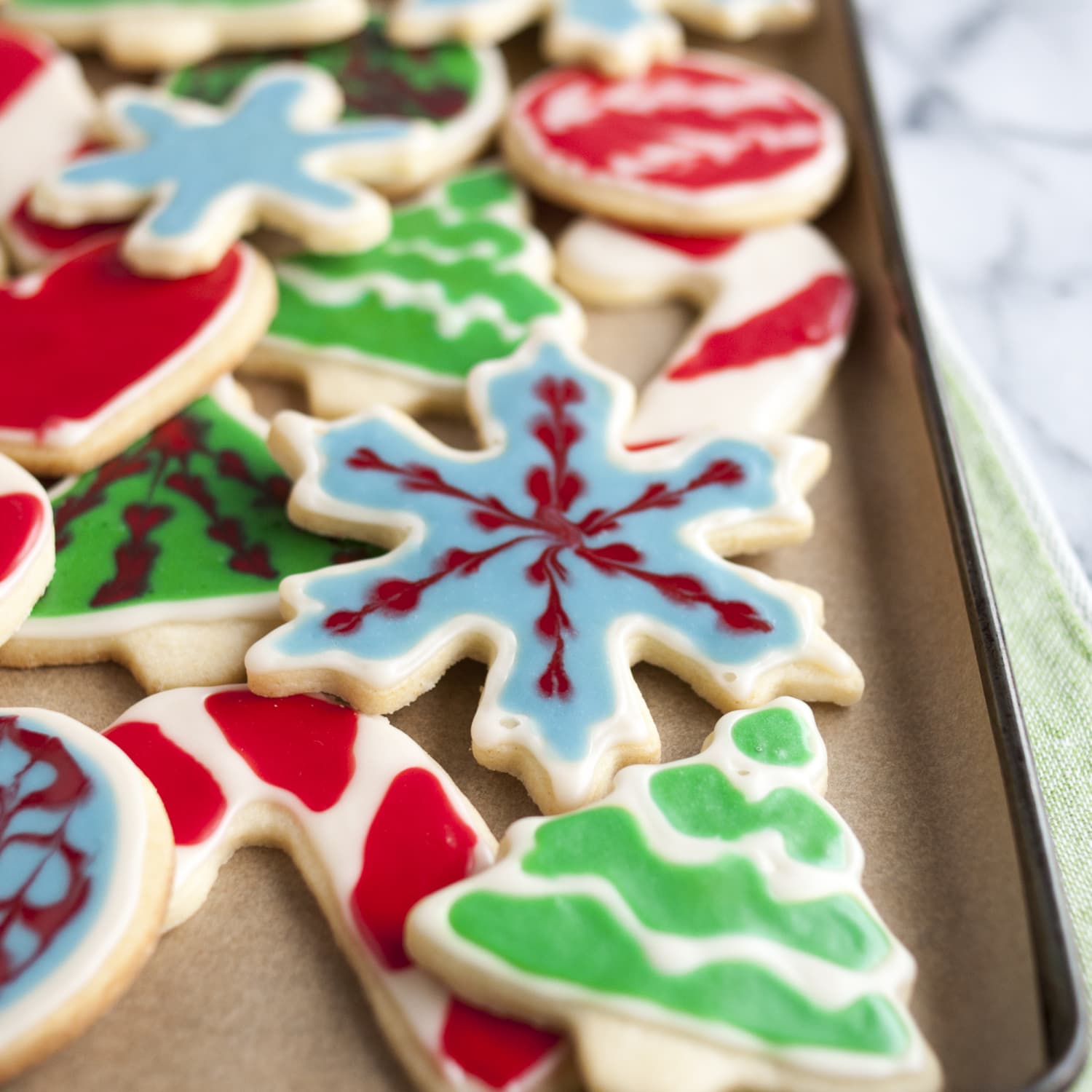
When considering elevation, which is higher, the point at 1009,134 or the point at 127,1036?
the point at 1009,134

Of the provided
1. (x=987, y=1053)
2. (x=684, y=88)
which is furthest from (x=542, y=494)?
(x=684, y=88)

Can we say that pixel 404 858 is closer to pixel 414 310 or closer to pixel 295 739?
pixel 295 739

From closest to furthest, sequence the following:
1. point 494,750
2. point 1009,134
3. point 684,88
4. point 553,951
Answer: point 553,951 → point 494,750 → point 684,88 → point 1009,134

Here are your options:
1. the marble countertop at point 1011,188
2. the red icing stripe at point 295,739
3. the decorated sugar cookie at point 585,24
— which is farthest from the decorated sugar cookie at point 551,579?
the decorated sugar cookie at point 585,24

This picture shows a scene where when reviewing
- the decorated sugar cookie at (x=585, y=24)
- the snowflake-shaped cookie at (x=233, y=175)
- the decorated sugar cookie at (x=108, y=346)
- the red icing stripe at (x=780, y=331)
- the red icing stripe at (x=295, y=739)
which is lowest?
the red icing stripe at (x=295, y=739)

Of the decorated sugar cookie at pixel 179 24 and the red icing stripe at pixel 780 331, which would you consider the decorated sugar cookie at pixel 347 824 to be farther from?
the decorated sugar cookie at pixel 179 24

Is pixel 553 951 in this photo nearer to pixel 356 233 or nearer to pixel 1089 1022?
pixel 1089 1022

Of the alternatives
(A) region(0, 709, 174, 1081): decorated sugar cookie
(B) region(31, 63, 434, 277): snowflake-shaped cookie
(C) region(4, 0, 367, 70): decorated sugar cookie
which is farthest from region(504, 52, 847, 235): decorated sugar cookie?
(A) region(0, 709, 174, 1081): decorated sugar cookie
